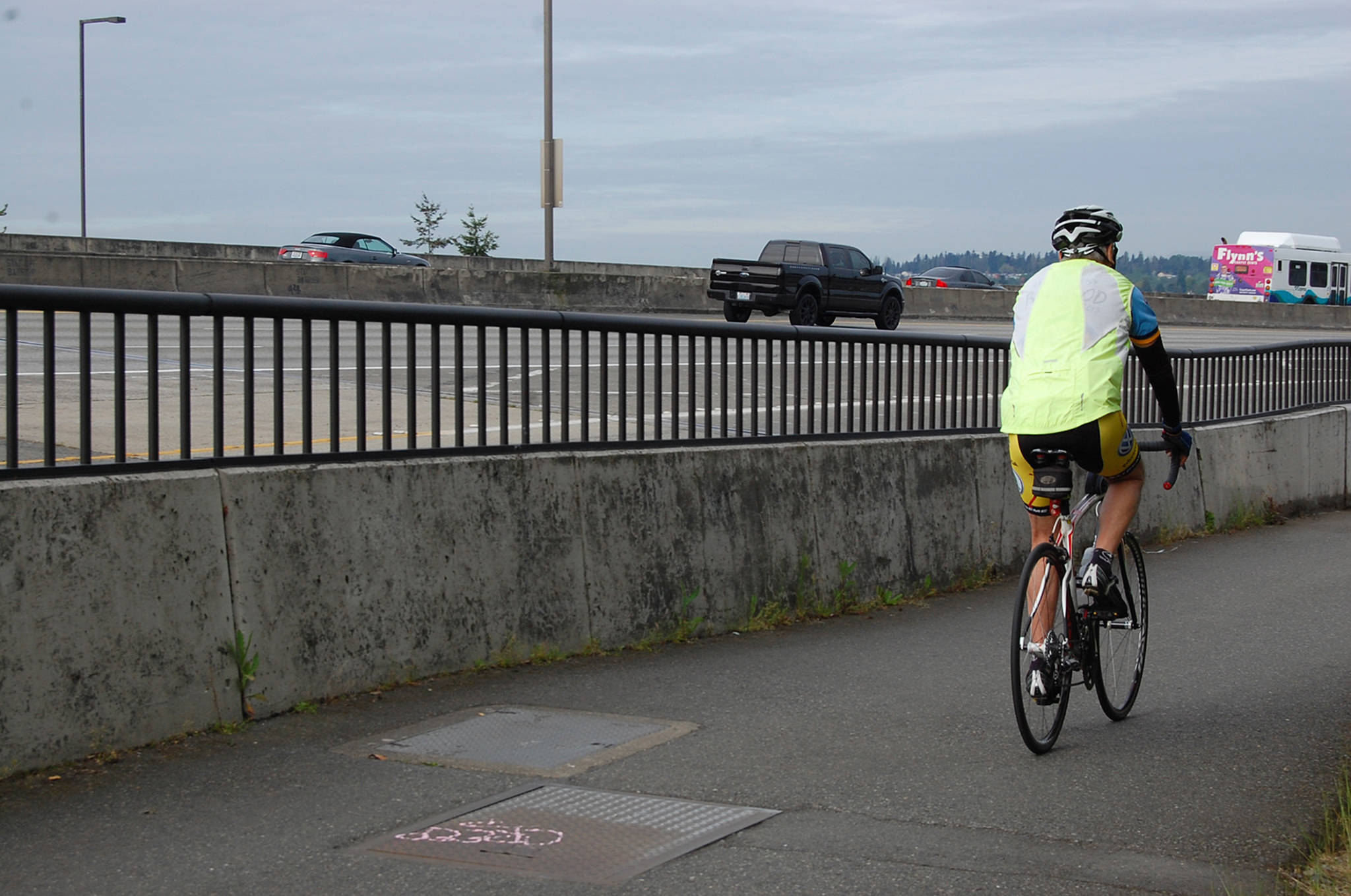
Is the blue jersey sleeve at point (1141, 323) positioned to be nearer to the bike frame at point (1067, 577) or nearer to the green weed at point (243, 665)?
the bike frame at point (1067, 577)

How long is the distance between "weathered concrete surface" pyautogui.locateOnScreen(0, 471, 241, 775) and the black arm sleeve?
3.60 metres

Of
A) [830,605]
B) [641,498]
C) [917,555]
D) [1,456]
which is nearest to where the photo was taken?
[641,498]

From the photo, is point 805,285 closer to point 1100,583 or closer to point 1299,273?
point 1100,583

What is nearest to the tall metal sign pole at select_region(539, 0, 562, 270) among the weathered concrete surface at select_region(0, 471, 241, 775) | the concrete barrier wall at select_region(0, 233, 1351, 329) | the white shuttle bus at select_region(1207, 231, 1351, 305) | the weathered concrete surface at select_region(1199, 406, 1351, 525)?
the concrete barrier wall at select_region(0, 233, 1351, 329)

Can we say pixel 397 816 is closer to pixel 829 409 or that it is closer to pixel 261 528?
pixel 261 528

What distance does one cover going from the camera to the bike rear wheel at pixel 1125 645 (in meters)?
6.32

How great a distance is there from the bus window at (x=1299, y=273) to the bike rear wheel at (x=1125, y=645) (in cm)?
6144

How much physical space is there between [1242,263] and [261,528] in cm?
6364

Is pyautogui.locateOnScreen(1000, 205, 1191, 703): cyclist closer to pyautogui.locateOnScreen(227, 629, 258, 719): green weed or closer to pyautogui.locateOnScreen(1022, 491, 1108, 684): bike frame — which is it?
pyautogui.locateOnScreen(1022, 491, 1108, 684): bike frame

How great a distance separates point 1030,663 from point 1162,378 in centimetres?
125

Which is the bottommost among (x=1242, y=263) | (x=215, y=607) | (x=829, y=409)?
(x=215, y=607)

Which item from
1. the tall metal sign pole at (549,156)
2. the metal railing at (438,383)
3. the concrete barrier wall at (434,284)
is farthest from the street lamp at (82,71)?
the metal railing at (438,383)

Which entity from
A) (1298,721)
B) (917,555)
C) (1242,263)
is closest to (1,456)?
(917,555)

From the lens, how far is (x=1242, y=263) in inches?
2527
